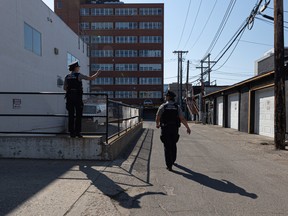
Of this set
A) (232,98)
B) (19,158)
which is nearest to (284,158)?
(19,158)

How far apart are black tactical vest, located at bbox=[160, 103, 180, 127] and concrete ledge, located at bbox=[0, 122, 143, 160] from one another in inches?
66.7

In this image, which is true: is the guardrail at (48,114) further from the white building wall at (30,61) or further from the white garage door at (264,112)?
the white garage door at (264,112)

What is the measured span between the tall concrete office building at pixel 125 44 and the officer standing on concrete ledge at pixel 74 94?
74006 mm

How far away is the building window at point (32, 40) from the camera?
1836 cm

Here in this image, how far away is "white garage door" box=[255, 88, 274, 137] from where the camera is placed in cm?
1882

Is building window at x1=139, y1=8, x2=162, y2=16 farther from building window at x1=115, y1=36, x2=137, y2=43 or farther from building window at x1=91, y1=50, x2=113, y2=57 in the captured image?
building window at x1=91, y1=50, x2=113, y2=57

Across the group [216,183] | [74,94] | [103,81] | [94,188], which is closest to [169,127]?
[216,183]

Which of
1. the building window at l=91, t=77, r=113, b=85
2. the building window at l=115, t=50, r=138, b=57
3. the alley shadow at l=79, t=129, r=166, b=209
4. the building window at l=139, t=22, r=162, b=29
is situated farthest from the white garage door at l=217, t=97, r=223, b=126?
the building window at l=139, t=22, r=162, b=29

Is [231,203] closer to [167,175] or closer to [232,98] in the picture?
[167,175]

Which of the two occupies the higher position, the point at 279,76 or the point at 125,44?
the point at 125,44

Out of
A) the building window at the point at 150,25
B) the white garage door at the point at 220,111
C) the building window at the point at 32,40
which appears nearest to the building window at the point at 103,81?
the building window at the point at 150,25

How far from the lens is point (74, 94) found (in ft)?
28.6

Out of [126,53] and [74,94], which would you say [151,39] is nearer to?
[126,53]

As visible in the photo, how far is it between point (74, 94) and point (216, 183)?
402 cm
